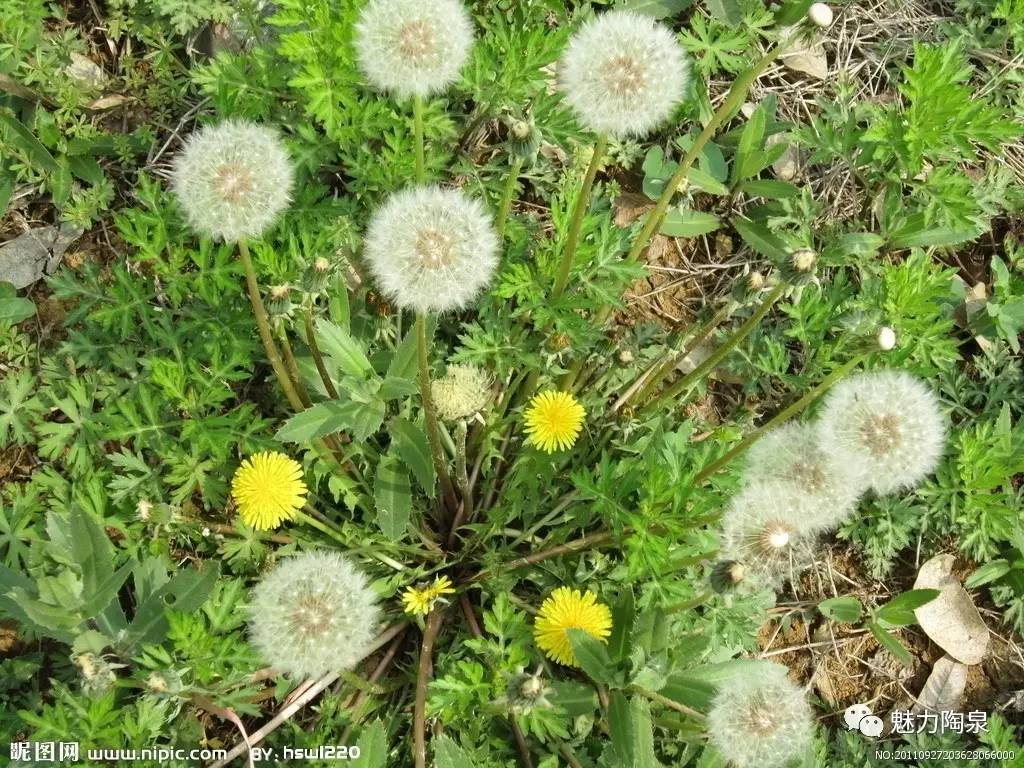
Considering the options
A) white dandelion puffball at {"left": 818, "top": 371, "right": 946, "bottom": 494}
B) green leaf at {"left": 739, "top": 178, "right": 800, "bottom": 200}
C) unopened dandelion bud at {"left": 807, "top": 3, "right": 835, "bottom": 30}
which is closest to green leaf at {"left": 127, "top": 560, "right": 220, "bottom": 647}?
white dandelion puffball at {"left": 818, "top": 371, "right": 946, "bottom": 494}

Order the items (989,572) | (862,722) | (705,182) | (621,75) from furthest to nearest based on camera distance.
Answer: (705,182) < (989,572) < (862,722) < (621,75)

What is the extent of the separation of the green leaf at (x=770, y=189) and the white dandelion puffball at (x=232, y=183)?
2.59 m

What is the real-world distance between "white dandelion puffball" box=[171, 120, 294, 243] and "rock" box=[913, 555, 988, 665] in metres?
3.65

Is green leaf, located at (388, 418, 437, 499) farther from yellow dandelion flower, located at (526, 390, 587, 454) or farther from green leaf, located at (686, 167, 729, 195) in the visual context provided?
green leaf, located at (686, 167, 729, 195)

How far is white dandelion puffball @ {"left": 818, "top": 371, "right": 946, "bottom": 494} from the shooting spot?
296cm

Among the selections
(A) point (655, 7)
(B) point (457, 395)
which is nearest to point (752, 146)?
(A) point (655, 7)

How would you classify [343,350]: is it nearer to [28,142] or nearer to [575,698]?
[575,698]

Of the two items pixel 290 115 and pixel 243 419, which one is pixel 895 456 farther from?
pixel 290 115

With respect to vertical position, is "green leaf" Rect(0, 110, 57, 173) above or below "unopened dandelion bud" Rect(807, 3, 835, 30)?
below

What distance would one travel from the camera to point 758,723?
3.00m

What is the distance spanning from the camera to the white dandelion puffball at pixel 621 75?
2936 mm

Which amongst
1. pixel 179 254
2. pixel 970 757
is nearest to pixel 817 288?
pixel 970 757

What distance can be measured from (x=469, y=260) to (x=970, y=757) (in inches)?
133

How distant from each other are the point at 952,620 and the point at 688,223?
8.06 feet
